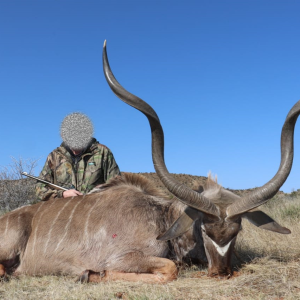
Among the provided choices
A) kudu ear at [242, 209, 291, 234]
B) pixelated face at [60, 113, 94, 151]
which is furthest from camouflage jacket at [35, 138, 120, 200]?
kudu ear at [242, 209, 291, 234]

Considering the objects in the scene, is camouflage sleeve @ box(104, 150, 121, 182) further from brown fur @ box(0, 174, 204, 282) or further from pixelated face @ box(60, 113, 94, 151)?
brown fur @ box(0, 174, 204, 282)

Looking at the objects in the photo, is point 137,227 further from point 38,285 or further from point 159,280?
point 38,285

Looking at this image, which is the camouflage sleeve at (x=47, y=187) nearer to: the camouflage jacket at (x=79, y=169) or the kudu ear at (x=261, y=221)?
the camouflage jacket at (x=79, y=169)

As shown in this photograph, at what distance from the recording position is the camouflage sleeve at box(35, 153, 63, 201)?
18.3 ft

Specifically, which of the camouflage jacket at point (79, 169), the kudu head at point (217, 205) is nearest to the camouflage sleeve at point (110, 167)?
the camouflage jacket at point (79, 169)

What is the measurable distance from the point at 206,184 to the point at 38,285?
2.00 meters

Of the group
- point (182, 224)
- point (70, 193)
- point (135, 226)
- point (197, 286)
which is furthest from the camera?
point (70, 193)

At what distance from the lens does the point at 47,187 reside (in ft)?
18.8

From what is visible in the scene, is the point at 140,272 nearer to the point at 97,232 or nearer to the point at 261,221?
the point at 97,232

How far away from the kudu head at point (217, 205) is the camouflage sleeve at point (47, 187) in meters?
2.10

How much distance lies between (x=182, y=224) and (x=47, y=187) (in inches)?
101

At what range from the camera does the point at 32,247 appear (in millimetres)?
4484

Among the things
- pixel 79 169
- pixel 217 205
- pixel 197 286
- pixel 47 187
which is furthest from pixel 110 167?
pixel 197 286

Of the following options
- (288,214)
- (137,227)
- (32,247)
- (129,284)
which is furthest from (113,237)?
(288,214)
